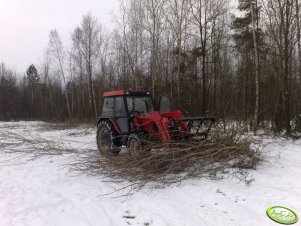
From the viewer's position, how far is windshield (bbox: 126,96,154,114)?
10.5 metres

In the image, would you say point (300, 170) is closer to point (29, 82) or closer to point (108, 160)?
point (108, 160)

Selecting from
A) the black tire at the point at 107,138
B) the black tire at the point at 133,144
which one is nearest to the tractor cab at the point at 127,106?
the black tire at the point at 107,138

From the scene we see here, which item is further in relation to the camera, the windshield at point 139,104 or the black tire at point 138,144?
the windshield at point 139,104

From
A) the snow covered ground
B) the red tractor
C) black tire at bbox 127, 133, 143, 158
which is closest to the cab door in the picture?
the red tractor

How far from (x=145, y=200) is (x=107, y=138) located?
5.22m

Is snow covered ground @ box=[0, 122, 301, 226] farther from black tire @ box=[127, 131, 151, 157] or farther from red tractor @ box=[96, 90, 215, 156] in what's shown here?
red tractor @ box=[96, 90, 215, 156]

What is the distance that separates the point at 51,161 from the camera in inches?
412

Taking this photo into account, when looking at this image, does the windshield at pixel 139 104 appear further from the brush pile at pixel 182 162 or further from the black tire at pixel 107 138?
the brush pile at pixel 182 162

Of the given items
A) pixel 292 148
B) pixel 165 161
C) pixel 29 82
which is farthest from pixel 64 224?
pixel 29 82

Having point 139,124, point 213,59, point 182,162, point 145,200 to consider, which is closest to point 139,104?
point 139,124

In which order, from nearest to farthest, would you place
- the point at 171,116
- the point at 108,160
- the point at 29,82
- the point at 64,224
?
1. the point at 64,224
2. the point at 108,160
3. the point at 171,116
4. the point at 29,82

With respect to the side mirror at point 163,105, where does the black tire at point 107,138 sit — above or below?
below

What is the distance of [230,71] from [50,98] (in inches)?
1288

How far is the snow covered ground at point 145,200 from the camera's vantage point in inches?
219
